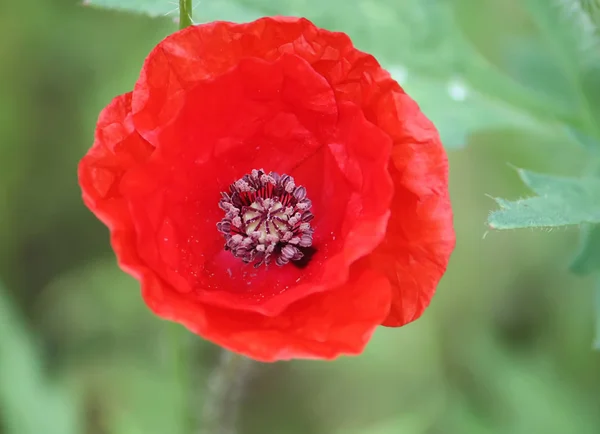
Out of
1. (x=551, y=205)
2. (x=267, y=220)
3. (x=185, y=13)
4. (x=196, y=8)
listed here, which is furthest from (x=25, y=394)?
(x=551, y=205)

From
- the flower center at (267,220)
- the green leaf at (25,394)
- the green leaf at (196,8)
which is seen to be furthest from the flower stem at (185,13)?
the green leaf at (25,394)

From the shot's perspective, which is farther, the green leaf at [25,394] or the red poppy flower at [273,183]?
the green leaf at [25,394]

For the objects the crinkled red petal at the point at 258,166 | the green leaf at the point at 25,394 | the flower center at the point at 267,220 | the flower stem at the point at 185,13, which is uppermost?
the flower stem at the point at 185,13

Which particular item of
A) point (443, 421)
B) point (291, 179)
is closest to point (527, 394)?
point (443, 421)

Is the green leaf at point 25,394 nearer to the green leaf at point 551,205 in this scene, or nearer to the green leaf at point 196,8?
the green leaf at point 196,8

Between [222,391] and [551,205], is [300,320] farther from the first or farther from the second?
[222,391]

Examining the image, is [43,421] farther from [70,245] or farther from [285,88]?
[285,88]

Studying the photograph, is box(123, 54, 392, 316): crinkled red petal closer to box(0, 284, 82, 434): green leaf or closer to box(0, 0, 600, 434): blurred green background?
box(0, 0, 600, 434): blurred green background
